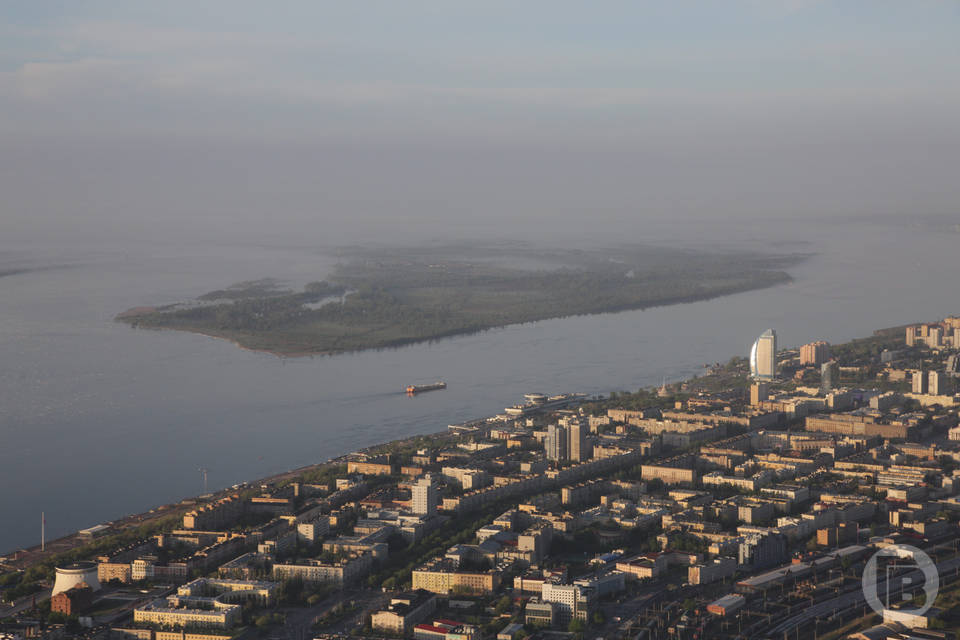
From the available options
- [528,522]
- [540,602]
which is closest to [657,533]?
[528,522]

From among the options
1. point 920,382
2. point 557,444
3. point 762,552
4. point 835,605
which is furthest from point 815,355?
point 835,605

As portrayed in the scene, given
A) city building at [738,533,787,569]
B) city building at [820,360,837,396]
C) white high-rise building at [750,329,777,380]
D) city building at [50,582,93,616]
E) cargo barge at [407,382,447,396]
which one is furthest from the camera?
white high-rise building at [750,329,777,380]

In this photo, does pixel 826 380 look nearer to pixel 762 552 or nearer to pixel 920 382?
pixel 920 382

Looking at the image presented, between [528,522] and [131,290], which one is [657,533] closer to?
[528,522]

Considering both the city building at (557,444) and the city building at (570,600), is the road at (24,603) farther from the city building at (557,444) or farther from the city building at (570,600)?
the city building at (557,444)

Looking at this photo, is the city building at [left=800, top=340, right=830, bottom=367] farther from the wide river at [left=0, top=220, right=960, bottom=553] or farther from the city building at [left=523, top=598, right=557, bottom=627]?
the city building at [left=523, top=598, right=557, bottom=627]

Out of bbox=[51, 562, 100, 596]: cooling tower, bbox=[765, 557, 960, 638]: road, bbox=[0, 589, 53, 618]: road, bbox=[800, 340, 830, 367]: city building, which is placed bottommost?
bbox=[0, 589, 53, 618]: road

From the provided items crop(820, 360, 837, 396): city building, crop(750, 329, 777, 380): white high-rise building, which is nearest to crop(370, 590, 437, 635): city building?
crop(820, 360, 837, 396): city building
